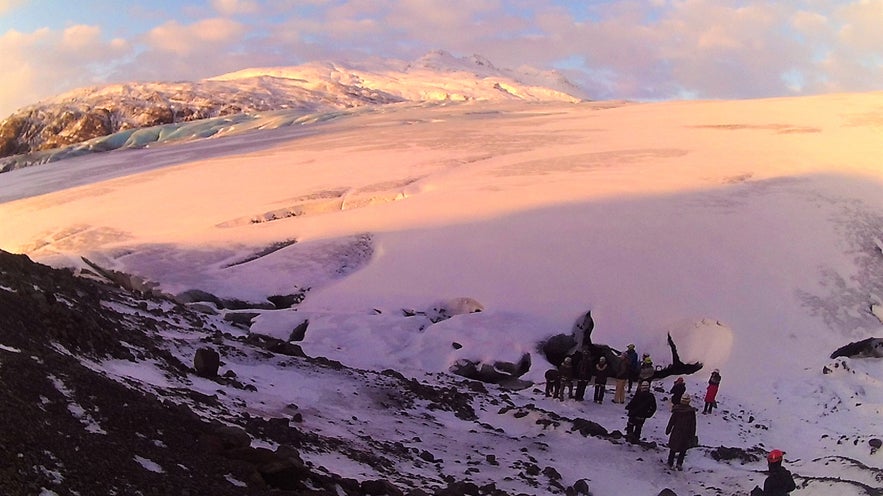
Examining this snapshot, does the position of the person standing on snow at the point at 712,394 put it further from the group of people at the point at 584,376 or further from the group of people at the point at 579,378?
the group of people at the point at 579,378

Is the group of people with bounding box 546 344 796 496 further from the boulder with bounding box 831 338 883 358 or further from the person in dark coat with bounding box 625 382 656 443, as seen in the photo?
the boulder with bounding box 831 338 883 358

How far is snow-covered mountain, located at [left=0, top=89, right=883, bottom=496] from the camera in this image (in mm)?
7750

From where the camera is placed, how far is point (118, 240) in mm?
23469

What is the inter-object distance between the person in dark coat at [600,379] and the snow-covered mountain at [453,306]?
1.18ft

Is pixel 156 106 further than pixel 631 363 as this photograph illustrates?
Yes

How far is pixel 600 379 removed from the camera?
1394 cm

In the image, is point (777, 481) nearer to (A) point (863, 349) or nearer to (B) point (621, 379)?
(B) point (621, 379)

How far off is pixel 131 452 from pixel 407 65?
169339mm

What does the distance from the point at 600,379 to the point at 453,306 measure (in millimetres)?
5762

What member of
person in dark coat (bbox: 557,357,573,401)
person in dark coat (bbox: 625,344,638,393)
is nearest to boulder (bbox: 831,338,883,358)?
person in dark coat (bbox: 625,344,638,393)

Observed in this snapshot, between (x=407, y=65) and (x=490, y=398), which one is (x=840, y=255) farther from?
(x=407, y=65)

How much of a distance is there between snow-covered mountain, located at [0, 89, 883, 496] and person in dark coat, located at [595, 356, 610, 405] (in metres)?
0.36

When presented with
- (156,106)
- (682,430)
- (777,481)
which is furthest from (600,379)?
(156,106)

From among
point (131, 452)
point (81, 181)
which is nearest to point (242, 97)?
point (81, 181)
